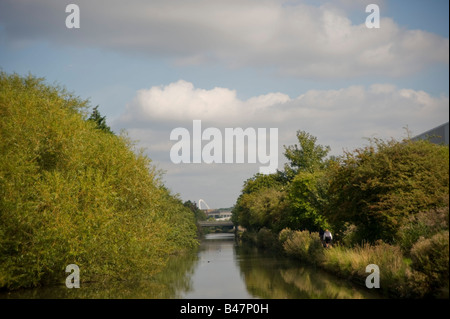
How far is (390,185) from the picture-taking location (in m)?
23.5

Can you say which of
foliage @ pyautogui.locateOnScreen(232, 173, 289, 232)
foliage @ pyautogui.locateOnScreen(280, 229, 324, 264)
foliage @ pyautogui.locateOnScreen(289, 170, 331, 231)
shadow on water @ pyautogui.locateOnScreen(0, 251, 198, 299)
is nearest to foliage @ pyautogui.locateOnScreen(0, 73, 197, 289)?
shadow on water @ pyautogui.locateOnScreen(0, 251, 198, 299)

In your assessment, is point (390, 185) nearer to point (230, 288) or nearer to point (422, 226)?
point (422, 226)

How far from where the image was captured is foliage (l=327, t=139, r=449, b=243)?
22656mm

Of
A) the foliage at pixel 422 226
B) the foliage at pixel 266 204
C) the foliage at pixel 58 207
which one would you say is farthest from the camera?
the foliage at pixel 266 204

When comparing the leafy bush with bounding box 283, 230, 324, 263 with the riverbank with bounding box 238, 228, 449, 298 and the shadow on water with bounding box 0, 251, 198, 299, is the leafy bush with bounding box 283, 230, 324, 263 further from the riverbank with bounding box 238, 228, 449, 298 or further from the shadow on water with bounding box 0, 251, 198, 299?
the shadow on water with bounding box 0, 251, 198, 299

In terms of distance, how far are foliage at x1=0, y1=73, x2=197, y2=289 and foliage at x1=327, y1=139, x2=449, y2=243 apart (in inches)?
421

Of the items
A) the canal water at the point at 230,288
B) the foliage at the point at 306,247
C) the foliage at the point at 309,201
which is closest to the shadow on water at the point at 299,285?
the canal water at the point at 230,288

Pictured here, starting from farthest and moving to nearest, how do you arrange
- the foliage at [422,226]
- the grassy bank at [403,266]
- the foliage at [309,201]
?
the foliage at [309,201], the foliage at [422,226], the grassy bank at [403,266]

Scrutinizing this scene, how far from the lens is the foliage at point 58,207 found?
2098 cm

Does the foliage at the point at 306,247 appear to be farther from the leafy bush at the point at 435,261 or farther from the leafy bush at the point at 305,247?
the leafy bush at the point at 435,261

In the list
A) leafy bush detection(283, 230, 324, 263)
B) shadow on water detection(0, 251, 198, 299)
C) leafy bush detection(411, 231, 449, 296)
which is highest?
leafy bush detection(411, 231, 449, 296)

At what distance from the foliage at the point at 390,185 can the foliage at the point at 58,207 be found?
35.1 ft

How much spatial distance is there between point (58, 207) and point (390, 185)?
1468cm
